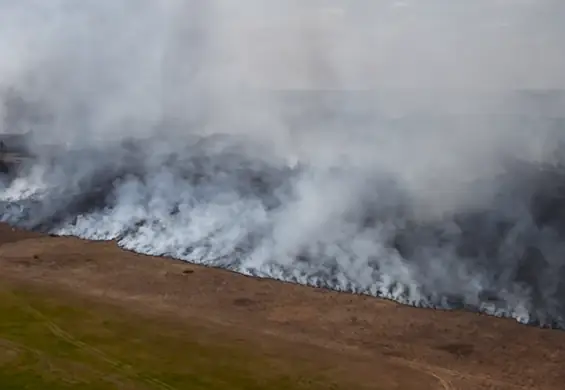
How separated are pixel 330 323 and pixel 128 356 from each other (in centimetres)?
476

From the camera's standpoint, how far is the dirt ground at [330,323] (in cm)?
1470

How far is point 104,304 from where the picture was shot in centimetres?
1811

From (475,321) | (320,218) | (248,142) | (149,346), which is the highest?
(248,142)

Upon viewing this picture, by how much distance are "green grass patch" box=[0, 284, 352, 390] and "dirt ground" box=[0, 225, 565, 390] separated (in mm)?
570

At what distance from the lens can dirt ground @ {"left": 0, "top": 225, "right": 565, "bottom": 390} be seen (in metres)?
14.7

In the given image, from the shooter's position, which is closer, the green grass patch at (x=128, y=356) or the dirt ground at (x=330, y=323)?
the green grass patch at (x=128, y=356)

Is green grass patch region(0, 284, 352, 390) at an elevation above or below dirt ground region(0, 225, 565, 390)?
below

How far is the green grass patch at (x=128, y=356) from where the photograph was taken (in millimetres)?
13688

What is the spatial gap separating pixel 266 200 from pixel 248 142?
924 centimetres

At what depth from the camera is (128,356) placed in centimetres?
1486

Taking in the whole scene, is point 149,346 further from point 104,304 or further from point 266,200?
point 266,200

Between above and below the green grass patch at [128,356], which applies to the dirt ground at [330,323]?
above

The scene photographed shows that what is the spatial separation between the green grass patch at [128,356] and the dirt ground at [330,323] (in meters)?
0.57

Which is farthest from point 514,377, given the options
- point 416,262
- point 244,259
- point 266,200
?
point 266,200
